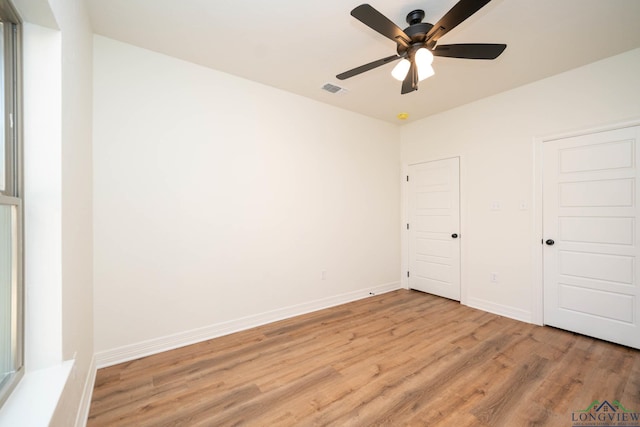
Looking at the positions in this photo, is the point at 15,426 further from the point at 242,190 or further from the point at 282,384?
the point at 242,190

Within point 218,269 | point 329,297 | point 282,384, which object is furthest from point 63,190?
point 329,297

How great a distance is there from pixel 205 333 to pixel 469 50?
11.0 feet

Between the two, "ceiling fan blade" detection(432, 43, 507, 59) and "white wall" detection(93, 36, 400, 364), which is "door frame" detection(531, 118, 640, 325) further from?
"white wall" detection(93, 36, 400, 364)

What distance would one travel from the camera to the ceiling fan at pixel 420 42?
5.20 feet

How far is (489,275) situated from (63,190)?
13.8 ft

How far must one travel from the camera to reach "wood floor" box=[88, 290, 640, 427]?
1.67m

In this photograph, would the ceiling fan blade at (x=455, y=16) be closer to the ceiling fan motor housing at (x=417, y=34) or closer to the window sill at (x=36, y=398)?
the ceiling fan motor housing at (x=417, y=34)

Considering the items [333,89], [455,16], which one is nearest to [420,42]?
[455,16]

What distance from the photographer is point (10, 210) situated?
1078 millimetres

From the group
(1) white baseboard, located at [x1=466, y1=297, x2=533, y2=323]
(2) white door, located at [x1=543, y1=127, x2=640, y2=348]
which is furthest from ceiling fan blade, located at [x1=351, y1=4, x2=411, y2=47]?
(1) white baseboard, located at [x1=466, y1=297, x2=533, y2=323]

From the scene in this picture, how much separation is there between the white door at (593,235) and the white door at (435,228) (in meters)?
1.02

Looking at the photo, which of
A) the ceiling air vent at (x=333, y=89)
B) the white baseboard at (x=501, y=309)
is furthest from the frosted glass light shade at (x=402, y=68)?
the white baseboard at (x=501, y=309)

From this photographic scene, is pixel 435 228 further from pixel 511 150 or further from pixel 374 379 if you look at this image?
pixel 374 379

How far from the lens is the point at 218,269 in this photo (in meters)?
2.76
